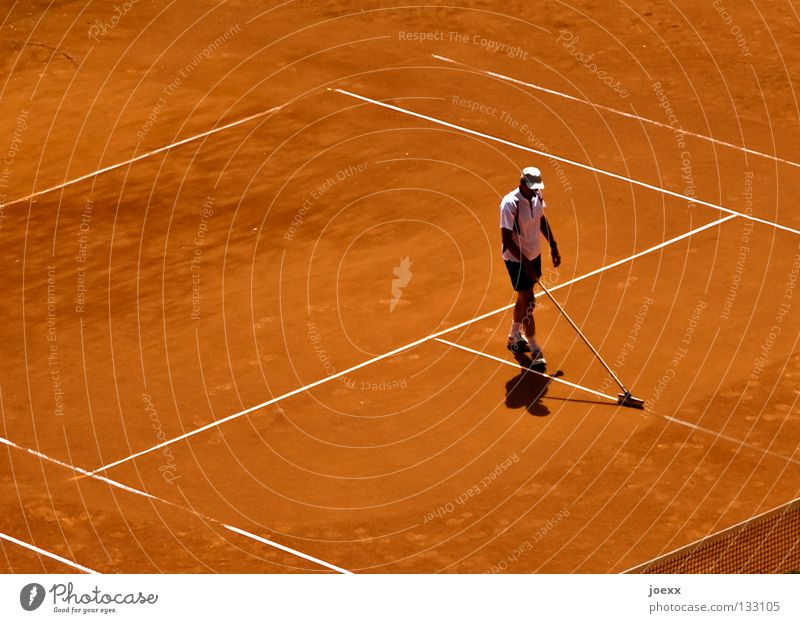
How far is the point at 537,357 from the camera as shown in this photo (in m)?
18.6

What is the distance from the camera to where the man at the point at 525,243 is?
17969 millimetres

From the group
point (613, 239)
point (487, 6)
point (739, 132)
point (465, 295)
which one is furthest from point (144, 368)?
point (487, 6)

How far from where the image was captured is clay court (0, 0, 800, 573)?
1622 centimetres

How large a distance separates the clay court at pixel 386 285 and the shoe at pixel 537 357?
15 cm

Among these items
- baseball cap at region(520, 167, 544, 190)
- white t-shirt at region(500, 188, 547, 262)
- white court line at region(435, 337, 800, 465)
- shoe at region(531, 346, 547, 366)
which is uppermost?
baseball cap at region(520, 167, 544, 190)

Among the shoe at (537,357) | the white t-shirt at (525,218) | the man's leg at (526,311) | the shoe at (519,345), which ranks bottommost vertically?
the shoe at (537,357)

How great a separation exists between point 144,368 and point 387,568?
509 centimetres

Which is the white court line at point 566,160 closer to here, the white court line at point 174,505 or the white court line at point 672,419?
the white court line at point 672,419

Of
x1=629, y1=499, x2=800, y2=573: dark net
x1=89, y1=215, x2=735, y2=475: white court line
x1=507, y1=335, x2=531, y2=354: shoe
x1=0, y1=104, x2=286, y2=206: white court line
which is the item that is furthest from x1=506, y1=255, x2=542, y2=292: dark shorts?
x1=0, y1=104, x2=286, y2=206: white court line

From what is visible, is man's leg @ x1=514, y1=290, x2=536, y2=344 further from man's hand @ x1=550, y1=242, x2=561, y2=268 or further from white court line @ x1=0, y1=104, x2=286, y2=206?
white court line @ x1=0, y1=104, x2=286, y2=206

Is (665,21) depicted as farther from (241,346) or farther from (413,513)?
(413,513)

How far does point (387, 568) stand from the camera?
50.3ft

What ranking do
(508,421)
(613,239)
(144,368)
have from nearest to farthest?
(508,421)
(144,368)
(613,239)

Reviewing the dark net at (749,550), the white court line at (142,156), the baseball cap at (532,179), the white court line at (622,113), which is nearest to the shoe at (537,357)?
the baseball cap at (532,179)
